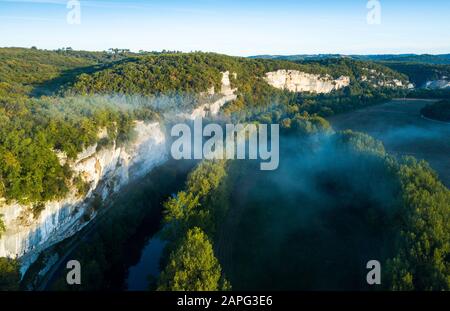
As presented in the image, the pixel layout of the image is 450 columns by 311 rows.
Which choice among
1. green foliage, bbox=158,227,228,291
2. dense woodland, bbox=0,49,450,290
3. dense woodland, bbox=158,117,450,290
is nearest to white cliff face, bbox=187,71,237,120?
dense woodland, bbox=0,49,450,290

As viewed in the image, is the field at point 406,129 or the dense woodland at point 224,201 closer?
the dense woodland at point 224,201

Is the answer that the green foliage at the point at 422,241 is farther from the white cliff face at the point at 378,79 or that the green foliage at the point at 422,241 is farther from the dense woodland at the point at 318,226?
the white cliff face at the point at 378,79

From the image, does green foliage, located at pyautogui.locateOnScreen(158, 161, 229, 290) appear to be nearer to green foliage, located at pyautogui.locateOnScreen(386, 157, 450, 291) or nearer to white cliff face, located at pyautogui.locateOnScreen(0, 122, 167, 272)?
white cliff face, located at pyautogui.locateOnScreen(0, 122, 167, 272)

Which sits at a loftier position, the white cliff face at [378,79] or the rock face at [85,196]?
the white cliff face at [378,79]

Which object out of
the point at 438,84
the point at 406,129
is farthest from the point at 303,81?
the point at 406,129

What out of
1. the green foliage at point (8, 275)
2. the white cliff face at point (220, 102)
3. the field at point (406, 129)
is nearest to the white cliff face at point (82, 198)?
the green foliage at point (8, 275)

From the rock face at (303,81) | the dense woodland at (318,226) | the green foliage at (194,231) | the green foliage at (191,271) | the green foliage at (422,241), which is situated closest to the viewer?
the green foliage at (422,241)
